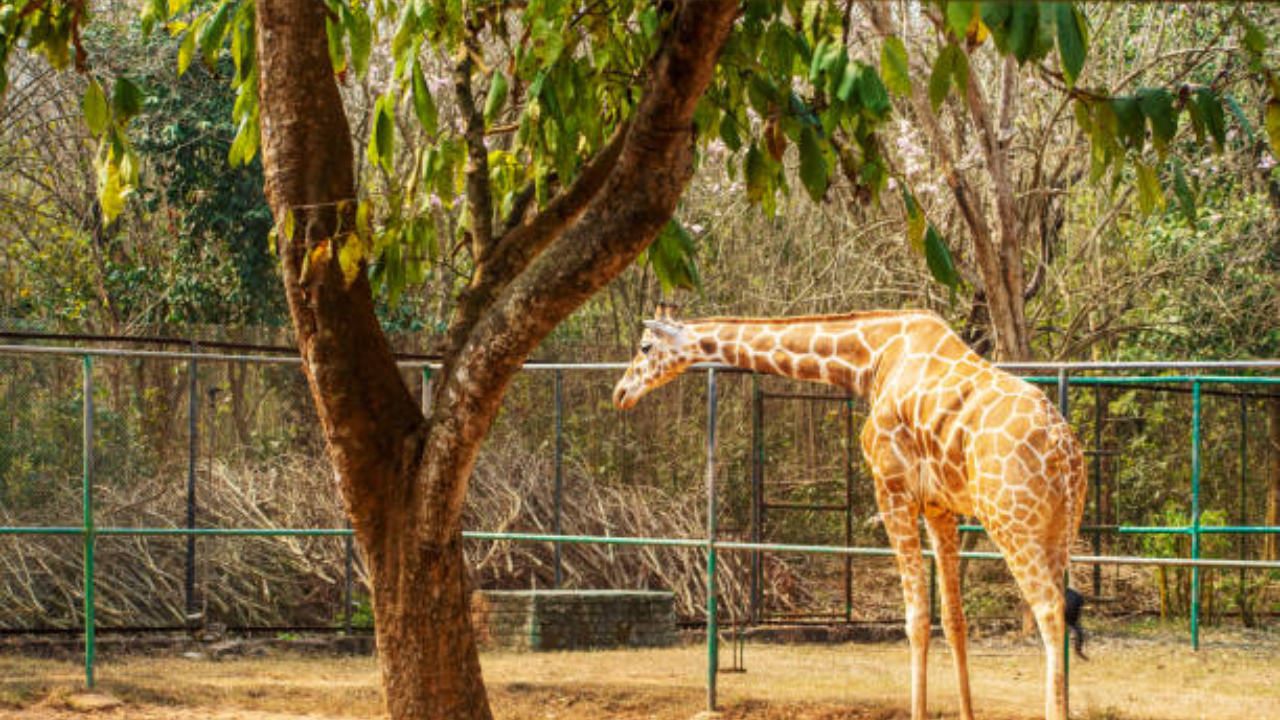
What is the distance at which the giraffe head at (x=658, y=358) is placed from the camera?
25.0ft

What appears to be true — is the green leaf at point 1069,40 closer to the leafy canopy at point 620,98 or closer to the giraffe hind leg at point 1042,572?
the leafy canopy at point 620,98

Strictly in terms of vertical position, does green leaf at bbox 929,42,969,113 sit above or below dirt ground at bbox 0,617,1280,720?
above

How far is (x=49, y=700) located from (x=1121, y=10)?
908 cm

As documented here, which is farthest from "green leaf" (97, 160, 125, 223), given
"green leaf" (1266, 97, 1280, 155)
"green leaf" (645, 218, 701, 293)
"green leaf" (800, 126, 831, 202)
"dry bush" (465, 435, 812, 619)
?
"dry bush" (465, 435, 812, 619)

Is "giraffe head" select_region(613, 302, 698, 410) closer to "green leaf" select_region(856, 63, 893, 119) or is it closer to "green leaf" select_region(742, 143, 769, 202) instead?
"green leaf" select_region(742, 143, 769, 202)

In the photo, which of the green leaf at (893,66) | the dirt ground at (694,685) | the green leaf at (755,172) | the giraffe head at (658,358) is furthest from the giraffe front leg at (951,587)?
the green leaf at (893,66)

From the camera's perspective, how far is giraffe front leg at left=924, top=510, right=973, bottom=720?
6.82 metres

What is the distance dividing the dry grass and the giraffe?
116cm

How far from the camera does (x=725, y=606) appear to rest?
11055 mm

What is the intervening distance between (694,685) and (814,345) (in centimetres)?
228

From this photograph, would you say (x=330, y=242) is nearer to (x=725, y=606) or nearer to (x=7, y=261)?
(x=725, y=606)

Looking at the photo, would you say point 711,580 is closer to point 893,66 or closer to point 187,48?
point 187,48

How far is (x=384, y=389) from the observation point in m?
5.18

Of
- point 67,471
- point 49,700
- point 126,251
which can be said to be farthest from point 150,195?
point 49,700
